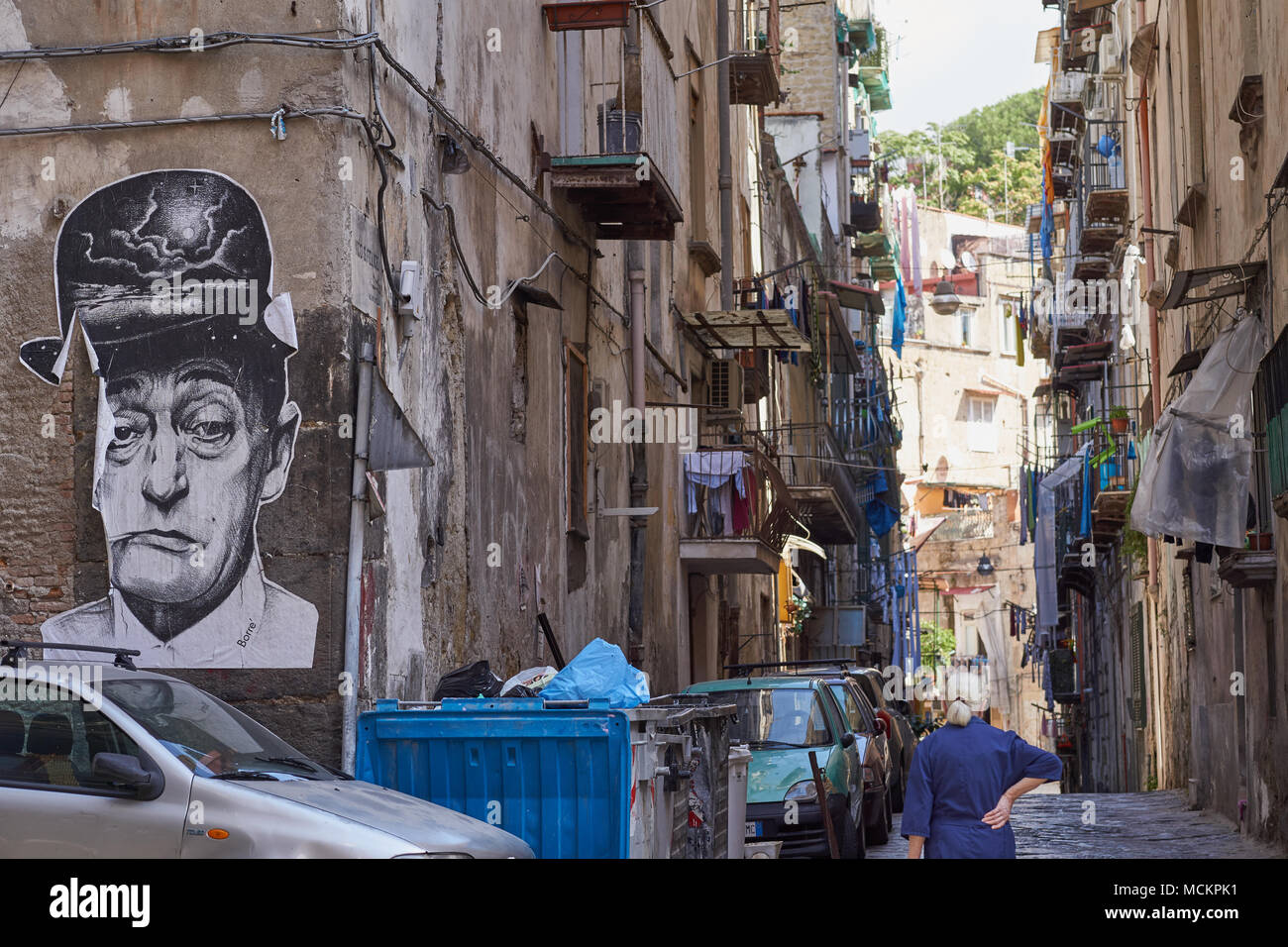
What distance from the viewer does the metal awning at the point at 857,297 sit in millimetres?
33469

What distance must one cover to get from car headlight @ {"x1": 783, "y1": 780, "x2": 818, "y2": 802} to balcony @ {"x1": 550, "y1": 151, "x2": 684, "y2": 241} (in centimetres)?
520

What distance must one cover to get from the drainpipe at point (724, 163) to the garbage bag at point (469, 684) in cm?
1385

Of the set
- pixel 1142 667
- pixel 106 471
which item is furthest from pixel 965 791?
pixel 1142 667

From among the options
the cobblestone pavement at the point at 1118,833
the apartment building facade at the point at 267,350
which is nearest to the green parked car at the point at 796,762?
the cobblestone pavement at the point at 1118,833

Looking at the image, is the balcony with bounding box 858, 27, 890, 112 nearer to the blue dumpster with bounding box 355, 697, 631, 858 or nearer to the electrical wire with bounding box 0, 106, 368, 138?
the electrical wire with bounding box 0, 106, 368, 138

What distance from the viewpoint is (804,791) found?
13.0m

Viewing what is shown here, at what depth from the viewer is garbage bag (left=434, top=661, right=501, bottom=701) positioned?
33.4 ft

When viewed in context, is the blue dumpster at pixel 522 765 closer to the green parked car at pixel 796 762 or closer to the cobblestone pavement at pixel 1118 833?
the green parked car at pixel 796 762

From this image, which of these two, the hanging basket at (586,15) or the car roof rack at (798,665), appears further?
the car roof rack at (798,665)

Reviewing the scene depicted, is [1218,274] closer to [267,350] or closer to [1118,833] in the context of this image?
[1118,833]

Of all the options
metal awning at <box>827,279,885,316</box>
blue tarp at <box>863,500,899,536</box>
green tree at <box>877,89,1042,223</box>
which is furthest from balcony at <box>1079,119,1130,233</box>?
green tree at <box>877,89,1042,223</box>

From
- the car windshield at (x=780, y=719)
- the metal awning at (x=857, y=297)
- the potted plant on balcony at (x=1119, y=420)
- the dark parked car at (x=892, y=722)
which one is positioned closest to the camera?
the car windshield at (x=780, y=719)

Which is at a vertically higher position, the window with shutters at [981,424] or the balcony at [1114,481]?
the window with shutters at [981,424]
